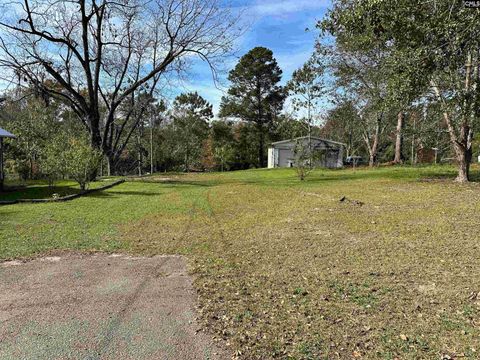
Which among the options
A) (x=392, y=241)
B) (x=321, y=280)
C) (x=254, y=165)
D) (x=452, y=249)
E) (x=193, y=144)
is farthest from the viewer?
(x=254, y=165)

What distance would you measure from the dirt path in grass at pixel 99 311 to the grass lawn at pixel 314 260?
0.82ft

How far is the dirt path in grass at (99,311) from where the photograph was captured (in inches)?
97.4

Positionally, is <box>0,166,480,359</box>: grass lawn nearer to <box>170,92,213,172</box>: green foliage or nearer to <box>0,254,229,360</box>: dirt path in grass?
<box>0,254,229,360</box>: dirt path in grass

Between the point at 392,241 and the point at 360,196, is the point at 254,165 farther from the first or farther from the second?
the point at 392,241

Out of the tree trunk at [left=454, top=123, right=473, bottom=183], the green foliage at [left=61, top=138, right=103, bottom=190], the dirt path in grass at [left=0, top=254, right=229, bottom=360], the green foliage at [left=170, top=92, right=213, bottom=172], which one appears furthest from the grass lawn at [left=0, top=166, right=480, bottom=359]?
the green foliage at [left=170, top=92, right=213, bottom=172]

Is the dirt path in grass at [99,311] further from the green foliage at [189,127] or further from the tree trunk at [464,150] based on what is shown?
the green foliage at [189,127]

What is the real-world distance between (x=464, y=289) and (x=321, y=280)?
47.4 inches

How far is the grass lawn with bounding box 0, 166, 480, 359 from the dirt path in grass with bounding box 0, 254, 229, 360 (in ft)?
0.82

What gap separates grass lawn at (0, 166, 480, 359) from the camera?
256 centimetres

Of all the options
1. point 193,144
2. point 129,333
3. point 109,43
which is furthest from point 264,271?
point 193,144

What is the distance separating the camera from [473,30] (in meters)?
5.61

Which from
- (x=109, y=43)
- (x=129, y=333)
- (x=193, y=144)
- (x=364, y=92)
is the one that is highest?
(x=109, y=43)

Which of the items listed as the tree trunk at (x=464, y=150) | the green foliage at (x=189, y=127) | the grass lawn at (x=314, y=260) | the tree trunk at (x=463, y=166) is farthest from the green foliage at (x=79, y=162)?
the green foliage at (x=189, y=127)

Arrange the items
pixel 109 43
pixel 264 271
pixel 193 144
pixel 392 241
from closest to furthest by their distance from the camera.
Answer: pixel 264 271 → pixel 392 241 → pixel 109 43 → pixel 193 144
